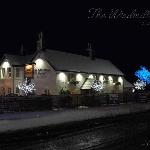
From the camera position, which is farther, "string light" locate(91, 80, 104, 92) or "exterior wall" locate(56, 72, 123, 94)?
"string light" locate(91, 80, 104, 92)

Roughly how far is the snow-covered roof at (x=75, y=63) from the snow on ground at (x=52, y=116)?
22335mm

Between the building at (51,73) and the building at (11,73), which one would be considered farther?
the building at (11,73)

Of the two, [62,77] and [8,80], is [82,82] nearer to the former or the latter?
[62,77]

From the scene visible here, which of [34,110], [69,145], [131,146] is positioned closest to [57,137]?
[69,145]

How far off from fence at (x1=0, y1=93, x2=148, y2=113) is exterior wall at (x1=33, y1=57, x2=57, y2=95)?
55.3 ft

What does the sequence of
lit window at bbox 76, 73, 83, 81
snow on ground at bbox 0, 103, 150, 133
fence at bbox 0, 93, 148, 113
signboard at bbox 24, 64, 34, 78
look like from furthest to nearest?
1. lit window at bbox 76, 73, 83, 81
2. signboard at bbox 24, 64, 34, 78
3. fence at bbox 0, 93, 148, 113
4. snow on ground at bbox 0, 103, 150, 133

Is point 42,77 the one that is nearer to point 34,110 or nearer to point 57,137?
point 34,110

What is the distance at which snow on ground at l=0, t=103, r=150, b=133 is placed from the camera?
2484cm

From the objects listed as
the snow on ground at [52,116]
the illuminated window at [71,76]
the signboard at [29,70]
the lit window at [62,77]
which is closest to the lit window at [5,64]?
the signboard at [29,70]

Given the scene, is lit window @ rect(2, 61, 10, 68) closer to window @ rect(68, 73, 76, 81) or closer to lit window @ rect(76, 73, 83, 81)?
window @ rect(68, 73, 76, 81)

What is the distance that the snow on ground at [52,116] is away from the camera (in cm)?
2484

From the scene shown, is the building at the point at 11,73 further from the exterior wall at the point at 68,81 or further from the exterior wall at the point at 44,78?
the exterior wall at the point at 68,81

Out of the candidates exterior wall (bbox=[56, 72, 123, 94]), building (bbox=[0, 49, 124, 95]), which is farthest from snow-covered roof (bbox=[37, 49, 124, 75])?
exterior wall (bbox=[56, 72, 123, 94])

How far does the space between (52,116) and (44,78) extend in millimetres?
33456
